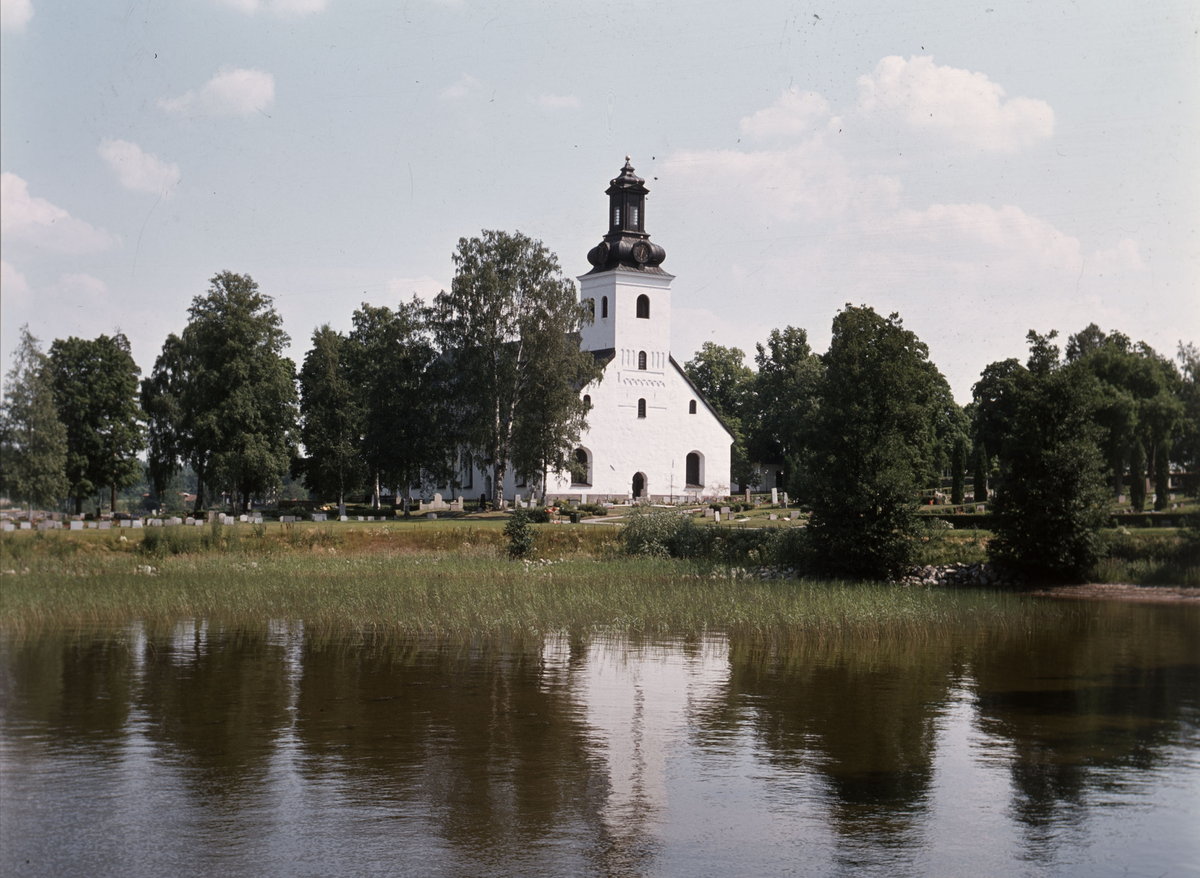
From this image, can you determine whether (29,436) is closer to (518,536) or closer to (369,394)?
(518,536)

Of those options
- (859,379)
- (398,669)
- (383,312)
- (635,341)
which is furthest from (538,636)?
(383,312)

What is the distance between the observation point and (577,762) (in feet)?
39.2

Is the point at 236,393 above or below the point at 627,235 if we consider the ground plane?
below

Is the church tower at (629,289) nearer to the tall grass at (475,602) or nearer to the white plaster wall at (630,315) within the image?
the white plaster wall at (630,315)

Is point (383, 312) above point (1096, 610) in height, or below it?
above

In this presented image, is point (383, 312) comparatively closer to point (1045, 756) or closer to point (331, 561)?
point (331, 561)

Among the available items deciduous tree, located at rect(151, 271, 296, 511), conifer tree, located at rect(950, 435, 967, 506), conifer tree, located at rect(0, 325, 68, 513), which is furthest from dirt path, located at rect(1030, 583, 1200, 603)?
deciduous tree, located at rect(151, 271, 296, 511)

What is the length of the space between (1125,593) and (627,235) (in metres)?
47.7

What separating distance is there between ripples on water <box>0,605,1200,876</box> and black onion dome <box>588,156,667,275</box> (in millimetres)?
56645

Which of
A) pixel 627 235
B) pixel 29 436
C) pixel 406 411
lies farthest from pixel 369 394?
pixel 29 436

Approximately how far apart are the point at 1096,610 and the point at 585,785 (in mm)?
21679

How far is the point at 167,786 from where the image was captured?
10609mm

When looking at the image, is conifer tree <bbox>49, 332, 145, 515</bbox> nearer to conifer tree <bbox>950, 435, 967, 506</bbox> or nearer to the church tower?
the church tower

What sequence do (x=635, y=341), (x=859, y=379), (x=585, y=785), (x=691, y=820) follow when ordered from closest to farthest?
(x=691, y=820) < (x=585, y=785) < (x=859, y=379) < (x=635, y=341)
